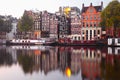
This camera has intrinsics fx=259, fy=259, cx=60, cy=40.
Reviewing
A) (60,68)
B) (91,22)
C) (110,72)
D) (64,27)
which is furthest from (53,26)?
(110,72)

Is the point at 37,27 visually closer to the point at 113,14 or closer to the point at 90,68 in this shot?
the point at 113,14

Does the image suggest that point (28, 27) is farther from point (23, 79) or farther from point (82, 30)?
point (23, 79)

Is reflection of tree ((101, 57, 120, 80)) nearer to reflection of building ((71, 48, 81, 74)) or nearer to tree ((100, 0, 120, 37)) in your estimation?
reflection of building ((71, 48, 81, 74))

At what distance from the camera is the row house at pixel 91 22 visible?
8200 centimetres

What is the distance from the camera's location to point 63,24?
94438 mm

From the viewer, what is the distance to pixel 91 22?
272 feet

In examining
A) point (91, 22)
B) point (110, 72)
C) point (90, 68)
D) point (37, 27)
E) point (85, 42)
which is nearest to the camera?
point (110, 72)

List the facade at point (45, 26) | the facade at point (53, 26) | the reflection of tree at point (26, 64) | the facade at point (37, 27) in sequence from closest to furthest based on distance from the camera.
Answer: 1. the reflection of tree at point (26, 64)
2. the facade at point (53, 26)
3. the facade at point (45, 26)
4. the facade at point (37, 27)

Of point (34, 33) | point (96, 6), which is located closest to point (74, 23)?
point (96, 6)

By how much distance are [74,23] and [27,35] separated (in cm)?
1979

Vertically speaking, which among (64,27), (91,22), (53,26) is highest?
(91,22)

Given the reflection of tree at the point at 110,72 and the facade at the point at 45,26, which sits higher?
the facade at the point at 45,26

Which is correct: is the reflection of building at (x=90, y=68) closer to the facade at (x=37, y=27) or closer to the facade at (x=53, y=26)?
the facade at (x=53, y=26)

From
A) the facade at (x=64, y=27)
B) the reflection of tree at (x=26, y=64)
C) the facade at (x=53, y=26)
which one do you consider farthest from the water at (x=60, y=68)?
the facade at (x=53, y=26)
